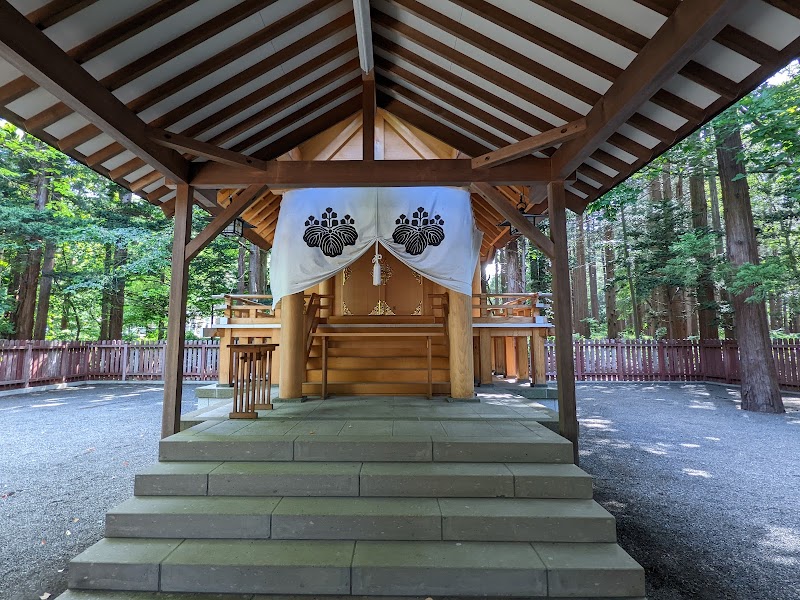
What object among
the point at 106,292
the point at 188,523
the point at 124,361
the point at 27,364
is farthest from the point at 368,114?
the point at 106,292

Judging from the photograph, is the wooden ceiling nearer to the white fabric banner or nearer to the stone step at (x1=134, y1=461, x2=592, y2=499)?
the white fabric banner

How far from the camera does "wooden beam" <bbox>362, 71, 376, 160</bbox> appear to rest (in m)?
4.35

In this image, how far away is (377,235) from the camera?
16.0 ft

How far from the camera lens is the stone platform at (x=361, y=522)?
2.31 metres

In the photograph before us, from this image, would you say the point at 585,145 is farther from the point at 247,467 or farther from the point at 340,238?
the point at 247,467

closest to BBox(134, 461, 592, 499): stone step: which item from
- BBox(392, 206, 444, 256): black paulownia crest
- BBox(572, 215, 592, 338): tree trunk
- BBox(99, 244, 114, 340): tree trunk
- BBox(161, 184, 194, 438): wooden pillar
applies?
BBox(161, 184, 194, 438): wooden pillar

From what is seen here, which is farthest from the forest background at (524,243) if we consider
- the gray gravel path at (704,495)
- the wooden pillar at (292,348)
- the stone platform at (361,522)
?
the stone platform at (361,522)

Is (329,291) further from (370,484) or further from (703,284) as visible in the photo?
(703,284)

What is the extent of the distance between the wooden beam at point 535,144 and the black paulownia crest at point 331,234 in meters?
1.74

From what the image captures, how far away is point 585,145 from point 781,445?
19.9 ft

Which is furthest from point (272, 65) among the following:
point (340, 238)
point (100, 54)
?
point (340, 238)

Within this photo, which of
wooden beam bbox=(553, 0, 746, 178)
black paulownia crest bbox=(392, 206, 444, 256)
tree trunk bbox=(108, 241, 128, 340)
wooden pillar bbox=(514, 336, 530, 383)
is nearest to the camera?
wooden beam bbox=(553, 0, 746, 178)

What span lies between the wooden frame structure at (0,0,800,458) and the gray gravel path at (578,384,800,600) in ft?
A: 3.60

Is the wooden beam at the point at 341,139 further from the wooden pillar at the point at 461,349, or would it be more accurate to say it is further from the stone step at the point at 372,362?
the stone step at the point at 372,362
